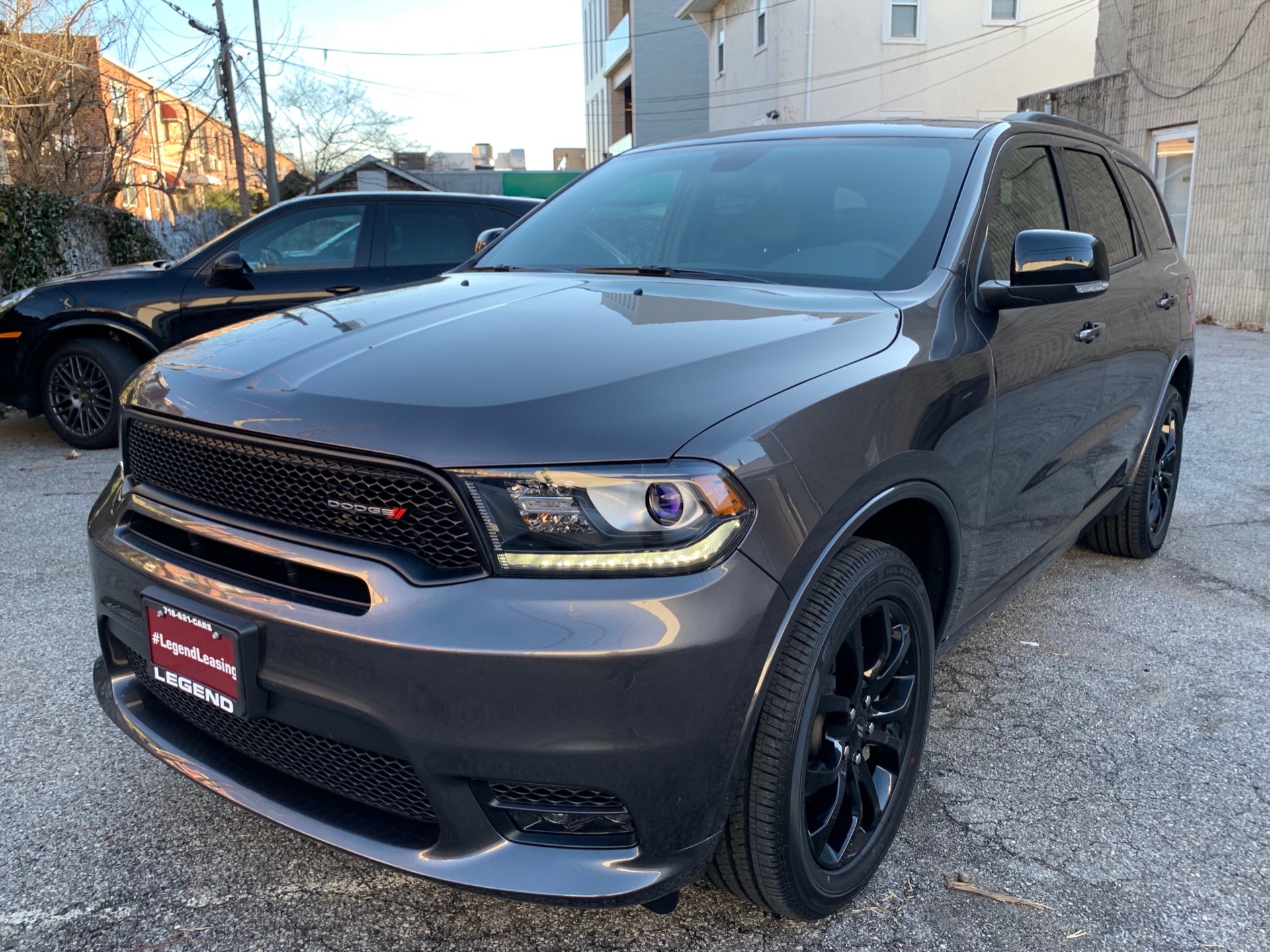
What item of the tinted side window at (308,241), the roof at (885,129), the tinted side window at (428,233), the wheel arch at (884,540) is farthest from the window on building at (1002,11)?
the wheel arch at (884,540)

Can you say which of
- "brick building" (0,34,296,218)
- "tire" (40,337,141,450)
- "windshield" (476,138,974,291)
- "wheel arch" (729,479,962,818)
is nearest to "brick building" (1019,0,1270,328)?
"windshield" (476,138,974,291)

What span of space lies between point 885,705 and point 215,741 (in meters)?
1.48

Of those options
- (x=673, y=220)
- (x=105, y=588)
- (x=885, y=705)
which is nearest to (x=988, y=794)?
(x=885, y=705)

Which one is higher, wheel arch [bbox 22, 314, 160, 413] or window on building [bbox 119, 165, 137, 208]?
window on building [bbox 119, 165, 137, 208]

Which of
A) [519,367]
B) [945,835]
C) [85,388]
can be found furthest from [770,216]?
[85,388]

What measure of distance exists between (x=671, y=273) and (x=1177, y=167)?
1448cm

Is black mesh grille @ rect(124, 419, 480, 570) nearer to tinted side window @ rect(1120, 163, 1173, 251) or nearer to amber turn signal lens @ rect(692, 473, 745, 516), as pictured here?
amber turn signal lens @ rect(692, 473, 745, 516)

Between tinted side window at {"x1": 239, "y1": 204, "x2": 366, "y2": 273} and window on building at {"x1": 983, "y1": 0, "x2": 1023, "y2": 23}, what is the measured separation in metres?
20.2

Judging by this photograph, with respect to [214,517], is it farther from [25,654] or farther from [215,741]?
[25,654]

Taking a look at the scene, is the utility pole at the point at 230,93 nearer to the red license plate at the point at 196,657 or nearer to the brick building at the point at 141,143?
the brick building at the point at 141,143

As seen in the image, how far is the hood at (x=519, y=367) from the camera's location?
1.75 meters

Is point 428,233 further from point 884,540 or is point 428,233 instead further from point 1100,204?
point 884,540

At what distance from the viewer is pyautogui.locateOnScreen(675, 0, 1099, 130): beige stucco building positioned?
2208 centimetres

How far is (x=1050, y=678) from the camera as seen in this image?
133 inches
